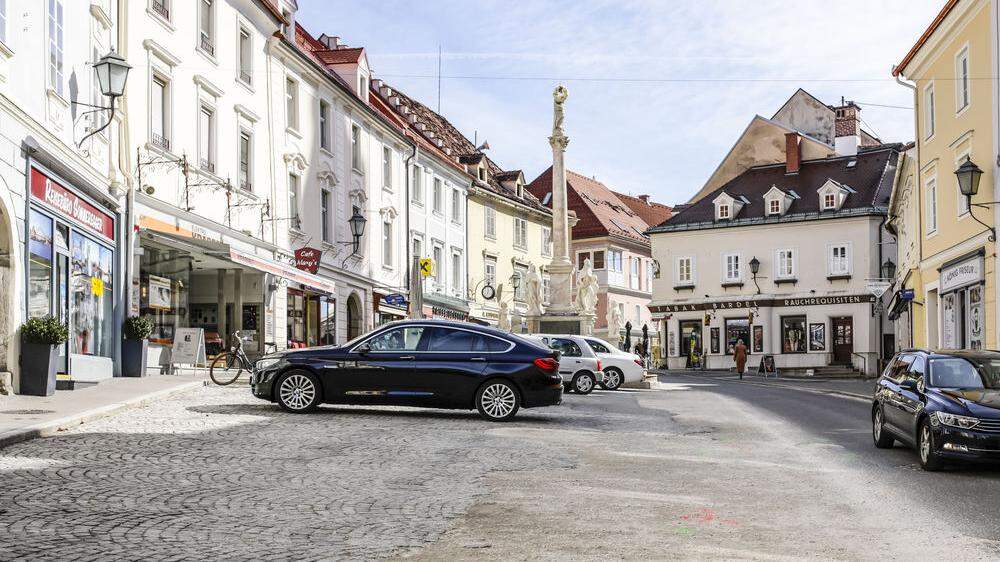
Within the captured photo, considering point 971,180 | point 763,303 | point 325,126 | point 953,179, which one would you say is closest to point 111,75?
point 971,180

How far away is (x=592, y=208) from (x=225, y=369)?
5599cm

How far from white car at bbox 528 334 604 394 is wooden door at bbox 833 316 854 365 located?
109ft

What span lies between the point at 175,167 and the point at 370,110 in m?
16.8

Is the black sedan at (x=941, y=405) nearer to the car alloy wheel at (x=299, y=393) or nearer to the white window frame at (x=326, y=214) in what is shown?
the car alloy wheel at (x=299, y=393)

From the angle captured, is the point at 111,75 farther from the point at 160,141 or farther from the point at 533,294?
the point at 533,294

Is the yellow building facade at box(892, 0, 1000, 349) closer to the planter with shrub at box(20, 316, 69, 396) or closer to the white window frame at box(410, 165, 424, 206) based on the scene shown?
the planter with shrub at box(20, 316, 69, 396)

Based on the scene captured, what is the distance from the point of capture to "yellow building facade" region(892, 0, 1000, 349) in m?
25.4

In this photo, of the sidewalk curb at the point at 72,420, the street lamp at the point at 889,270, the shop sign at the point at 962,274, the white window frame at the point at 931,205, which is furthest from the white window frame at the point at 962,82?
the street lamp at the point at 889,270

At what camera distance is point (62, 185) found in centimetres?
1869

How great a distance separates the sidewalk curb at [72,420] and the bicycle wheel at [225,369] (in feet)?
12.0

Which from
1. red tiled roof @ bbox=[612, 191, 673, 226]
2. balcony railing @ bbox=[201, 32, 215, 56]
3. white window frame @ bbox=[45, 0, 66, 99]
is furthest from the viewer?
red tiled roof @ bbox=[612, 191, 673, 226]

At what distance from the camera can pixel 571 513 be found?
8531 mm

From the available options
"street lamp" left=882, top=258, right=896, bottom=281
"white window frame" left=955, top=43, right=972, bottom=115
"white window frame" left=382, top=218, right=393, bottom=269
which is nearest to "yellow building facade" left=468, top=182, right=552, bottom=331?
"white window frame" left=382, top=218, right=393, bottom=269

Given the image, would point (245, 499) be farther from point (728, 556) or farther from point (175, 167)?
point (175, 167)
